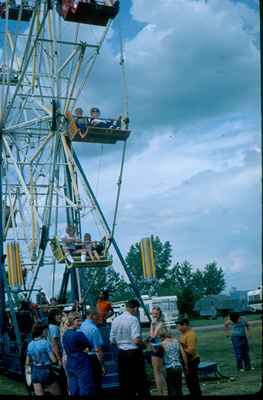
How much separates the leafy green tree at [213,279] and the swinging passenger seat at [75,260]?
77.3 meters

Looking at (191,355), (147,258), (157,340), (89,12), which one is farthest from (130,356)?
(89,12)

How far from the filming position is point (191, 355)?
8.49 m

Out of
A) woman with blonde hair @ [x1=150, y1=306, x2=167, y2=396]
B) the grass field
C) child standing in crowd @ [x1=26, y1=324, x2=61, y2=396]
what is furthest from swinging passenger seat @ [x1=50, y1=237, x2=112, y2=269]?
child standing in crowd @ [x1=26, y1=324, x2=61, y2=396]

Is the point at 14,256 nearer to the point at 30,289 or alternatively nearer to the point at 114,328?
the point at 30,289

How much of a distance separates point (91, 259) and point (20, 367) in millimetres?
4630

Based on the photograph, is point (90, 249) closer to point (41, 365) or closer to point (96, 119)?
point (96, 119)

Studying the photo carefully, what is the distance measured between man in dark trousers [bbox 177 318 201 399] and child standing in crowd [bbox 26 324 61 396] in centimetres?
189

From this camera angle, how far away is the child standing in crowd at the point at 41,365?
7.66 metres

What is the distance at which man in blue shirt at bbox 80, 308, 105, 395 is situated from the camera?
780 cm

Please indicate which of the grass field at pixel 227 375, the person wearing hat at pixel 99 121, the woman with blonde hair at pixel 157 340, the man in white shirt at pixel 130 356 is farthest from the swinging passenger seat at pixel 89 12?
the man in white shirt at pixel 130 356

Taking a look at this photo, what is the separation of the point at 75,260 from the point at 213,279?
8002 cm

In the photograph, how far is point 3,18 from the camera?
70.5 ft

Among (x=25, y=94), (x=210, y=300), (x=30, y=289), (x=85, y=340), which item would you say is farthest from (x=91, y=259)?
(x=210, y=300)

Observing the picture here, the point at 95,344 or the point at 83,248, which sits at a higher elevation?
the point at 83,248
